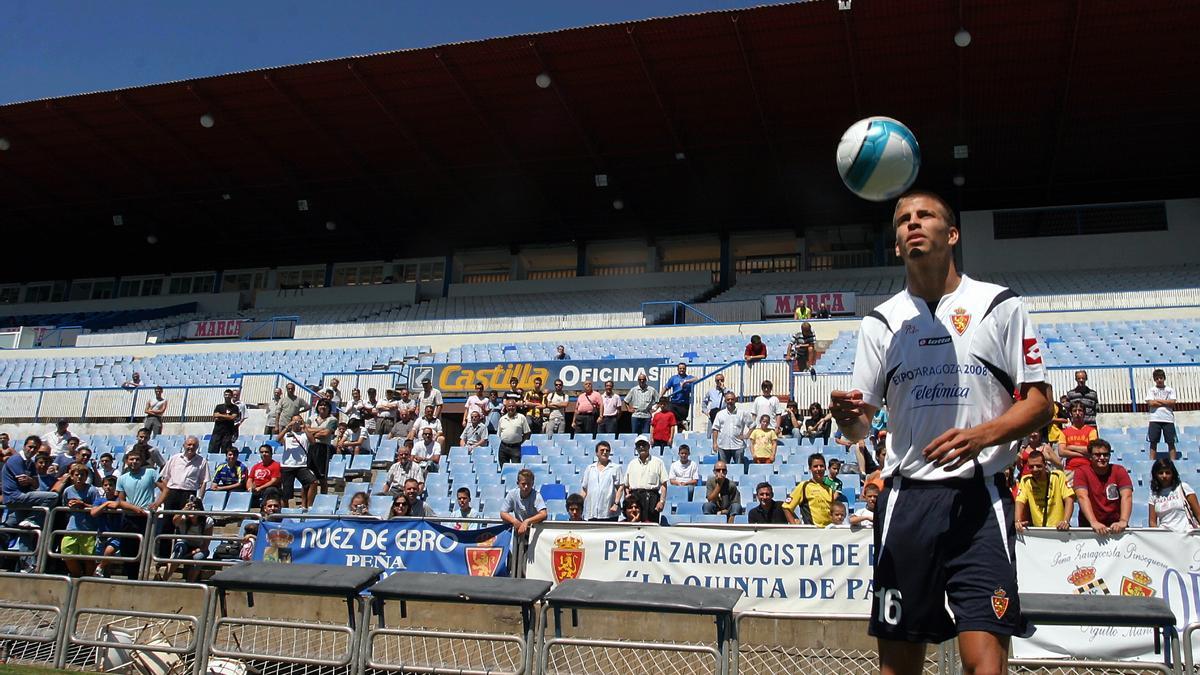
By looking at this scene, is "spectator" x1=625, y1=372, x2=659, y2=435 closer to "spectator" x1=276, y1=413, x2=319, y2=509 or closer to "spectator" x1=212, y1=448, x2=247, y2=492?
"spectator" x1=276, y1=413, x2=319, y2=509

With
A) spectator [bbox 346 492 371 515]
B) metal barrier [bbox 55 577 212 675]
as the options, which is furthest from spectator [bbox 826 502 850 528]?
metal barrier [bbox 55 577 212 675]

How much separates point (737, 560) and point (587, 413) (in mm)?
8120

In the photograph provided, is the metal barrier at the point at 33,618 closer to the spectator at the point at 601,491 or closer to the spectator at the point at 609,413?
the spectator at the point at 601,491

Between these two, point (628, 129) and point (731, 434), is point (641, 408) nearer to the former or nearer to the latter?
point (731, 434)

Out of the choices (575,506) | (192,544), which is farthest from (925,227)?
(192,544)

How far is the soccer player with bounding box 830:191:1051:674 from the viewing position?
2.83 metres

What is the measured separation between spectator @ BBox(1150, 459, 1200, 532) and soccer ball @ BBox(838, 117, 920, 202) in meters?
5.43

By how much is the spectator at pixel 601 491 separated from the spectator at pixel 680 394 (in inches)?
203

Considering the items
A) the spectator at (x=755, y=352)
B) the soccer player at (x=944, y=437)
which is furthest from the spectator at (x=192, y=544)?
the spectator at (x=755, y=352)

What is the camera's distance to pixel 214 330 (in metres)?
32.6

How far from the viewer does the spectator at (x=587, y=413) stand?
1570cm

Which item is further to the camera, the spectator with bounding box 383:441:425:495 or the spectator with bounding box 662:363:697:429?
the spectator with bounding box 662:363:697:429

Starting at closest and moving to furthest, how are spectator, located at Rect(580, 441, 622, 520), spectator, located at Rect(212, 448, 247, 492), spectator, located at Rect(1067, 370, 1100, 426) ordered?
spectator, located at Rect(580, 441, 622, 520), spectator, located at Rect(1067, 370, 1100, 426), spectator, located at Rect(212, 448, 247, 492)

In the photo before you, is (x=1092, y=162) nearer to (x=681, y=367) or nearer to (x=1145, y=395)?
(x=1145, y=395)
